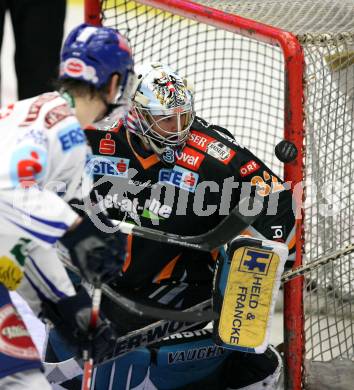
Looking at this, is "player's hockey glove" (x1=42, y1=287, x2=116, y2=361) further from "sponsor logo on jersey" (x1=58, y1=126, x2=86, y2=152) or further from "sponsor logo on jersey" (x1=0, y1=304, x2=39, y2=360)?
"sponsor logo on jersey" (x1=58, y1=126, x2=86, y2=152)

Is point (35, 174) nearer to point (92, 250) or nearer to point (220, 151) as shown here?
point (92, 250)

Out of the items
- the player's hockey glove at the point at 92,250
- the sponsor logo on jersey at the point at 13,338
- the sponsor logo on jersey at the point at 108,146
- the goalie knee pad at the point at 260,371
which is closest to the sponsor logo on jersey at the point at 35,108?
the player's hockey glove at the point at 92,250

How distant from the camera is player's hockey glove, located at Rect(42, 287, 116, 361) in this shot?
272 centimetres

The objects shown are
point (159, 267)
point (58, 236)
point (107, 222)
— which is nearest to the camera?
point (58, 236)

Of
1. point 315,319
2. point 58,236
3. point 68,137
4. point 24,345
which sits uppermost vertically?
point 68,137

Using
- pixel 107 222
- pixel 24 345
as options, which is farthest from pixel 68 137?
pixel 107 222

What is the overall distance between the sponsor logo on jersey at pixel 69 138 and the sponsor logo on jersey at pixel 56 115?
0.10ft

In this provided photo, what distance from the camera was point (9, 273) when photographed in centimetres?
262

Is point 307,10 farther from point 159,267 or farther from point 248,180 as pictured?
point 159,267

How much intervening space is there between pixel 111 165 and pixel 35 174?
36.5 inches

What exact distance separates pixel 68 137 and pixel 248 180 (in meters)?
0.91

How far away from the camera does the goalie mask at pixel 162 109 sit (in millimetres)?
3207

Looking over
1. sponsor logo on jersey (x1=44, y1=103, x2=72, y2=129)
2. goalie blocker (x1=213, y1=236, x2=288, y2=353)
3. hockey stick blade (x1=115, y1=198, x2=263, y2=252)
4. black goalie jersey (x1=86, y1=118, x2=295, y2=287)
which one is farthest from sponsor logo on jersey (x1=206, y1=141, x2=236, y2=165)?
sponsor logo on jersey (x1=44, y1=103, x2=72, y2=129)

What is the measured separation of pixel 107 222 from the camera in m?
3.18
